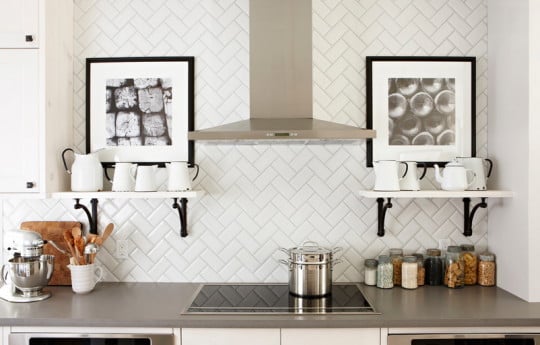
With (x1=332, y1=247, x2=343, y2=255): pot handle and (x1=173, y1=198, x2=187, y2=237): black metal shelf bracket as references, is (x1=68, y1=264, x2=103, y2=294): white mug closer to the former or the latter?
(x1=173, y1=198, x2=187, y2=237): black metal shelf bracket

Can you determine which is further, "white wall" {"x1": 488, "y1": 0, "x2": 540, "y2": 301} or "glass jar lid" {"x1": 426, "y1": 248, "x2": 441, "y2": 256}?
"glass jar lid" {"x1": 426, "y1": 248, "x2": 441, "y2": 256}

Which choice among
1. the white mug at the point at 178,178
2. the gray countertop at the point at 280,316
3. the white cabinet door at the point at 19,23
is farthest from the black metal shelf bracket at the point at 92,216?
the white cabinet door at the point at 19,23

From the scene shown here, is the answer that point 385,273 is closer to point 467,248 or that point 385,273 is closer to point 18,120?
point 467,248

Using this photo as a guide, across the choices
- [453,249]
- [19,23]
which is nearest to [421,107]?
[453,249]

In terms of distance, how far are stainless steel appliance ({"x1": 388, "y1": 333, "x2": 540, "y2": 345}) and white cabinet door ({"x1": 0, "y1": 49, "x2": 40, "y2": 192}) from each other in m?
1.87

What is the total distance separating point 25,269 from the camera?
2.37 m

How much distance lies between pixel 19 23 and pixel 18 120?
0.48 metres

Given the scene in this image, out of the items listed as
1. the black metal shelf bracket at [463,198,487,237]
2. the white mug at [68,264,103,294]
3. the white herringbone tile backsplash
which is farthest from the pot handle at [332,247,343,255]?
the white mug at [68,264,103,294]

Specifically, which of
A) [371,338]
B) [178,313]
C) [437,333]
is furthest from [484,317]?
[178,313]

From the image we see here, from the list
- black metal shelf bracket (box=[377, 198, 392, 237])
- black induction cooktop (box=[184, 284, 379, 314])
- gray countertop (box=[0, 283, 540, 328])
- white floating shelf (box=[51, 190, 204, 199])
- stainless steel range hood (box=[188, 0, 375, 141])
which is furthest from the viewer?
black metal shelf bracket (box=[377, 198, 392, 237])

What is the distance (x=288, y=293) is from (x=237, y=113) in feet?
3.35

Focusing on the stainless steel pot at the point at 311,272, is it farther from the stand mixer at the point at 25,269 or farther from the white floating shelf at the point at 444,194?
the stand mixer at the point at 25,269

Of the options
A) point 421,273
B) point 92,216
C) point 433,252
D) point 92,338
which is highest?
point 92,216

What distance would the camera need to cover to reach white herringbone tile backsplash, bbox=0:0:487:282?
2.77 m
